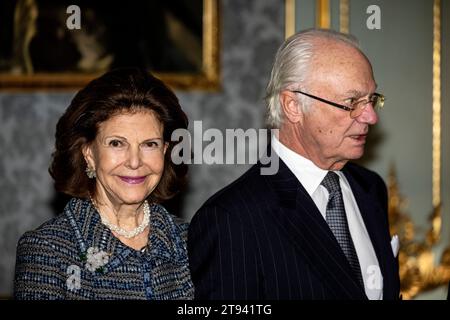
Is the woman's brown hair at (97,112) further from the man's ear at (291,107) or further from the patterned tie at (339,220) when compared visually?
the patterned tie at (339,220)

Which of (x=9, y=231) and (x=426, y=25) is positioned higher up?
(x=426, y=25)

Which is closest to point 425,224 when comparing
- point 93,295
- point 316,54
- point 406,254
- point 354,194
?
point 406,254

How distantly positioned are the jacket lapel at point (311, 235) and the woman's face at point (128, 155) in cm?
42

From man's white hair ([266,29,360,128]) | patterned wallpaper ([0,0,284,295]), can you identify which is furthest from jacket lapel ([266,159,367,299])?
patterned wallpaper ([0,0,284,295])

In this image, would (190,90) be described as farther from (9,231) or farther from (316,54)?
(316,54)

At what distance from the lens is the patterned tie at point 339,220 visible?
6.97 ft

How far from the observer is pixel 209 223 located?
2.07 meters

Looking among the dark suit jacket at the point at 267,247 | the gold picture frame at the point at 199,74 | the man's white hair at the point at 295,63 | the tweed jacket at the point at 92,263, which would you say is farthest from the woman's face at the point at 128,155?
the gold picture frame at the point at 199,74

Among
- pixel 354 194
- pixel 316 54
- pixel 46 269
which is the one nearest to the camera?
pixel 46 269

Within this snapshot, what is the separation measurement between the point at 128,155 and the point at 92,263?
0.37m

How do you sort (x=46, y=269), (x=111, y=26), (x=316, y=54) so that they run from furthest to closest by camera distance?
(x=111, y=26) < (x=316, y=54) < (x=46, y=269)

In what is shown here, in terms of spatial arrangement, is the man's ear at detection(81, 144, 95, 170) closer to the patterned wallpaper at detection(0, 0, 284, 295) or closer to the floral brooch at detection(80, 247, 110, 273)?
the floral brooch at detection(80, 247, 110, 273)

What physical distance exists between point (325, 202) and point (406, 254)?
2.32 meters

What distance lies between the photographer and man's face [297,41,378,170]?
7.07 ft
